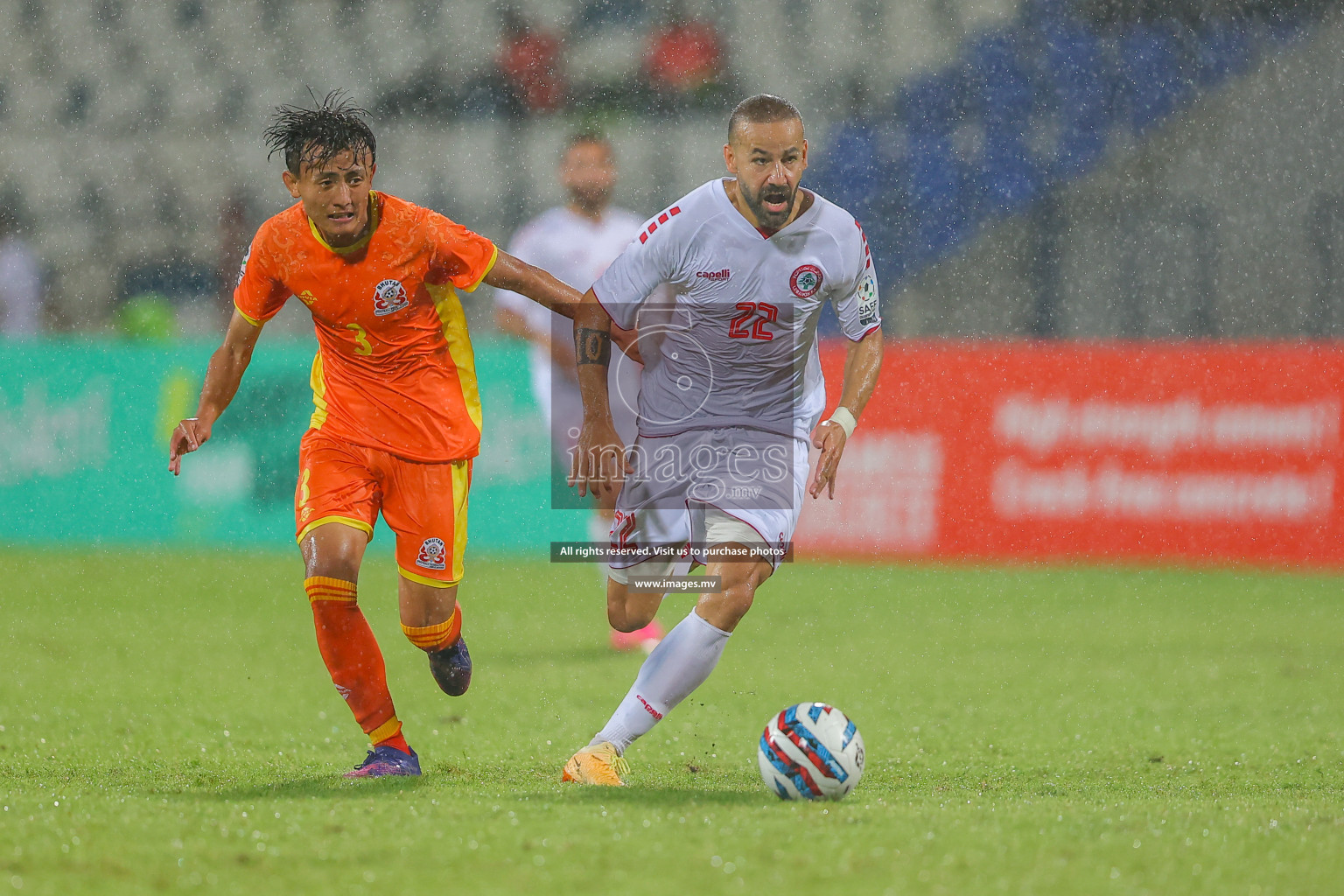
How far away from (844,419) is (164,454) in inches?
297

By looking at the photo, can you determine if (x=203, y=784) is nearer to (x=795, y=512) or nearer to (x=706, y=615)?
(x=706, y=615)

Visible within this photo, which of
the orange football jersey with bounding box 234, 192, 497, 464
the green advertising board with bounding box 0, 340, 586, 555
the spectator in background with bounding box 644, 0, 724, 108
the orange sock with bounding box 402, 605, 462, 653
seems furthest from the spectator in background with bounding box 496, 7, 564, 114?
the orange sock with bounding box 402, 605, 462, 653

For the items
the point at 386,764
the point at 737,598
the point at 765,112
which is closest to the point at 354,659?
the point at 386,764

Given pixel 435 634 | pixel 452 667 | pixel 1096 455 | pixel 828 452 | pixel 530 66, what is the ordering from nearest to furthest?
pixel 828 452 < pixel 435 634 < pixel 452 667 < pixel 1096 455 < pixel 530 66

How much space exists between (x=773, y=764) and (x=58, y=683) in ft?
12.7

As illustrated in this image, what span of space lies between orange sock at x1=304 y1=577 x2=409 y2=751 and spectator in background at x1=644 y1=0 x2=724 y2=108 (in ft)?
37.5

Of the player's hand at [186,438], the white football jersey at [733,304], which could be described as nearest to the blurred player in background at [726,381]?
the white football jersey at [733,304]

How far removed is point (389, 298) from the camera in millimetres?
4770

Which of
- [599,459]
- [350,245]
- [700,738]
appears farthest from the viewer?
[700,738]

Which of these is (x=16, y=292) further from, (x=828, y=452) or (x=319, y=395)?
(x=828, y=452)

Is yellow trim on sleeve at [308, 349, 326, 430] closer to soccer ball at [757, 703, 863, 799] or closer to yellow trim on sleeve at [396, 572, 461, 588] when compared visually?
yellow trim on sleeve at [396, 572, 461, 588]

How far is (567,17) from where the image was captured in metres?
16.2

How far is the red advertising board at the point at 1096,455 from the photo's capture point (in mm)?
10398

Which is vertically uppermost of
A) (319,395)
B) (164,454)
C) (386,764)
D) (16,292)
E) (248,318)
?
(16,292)
